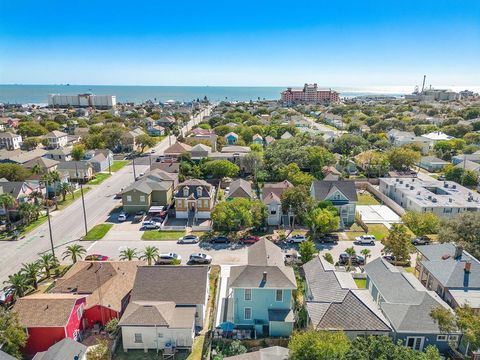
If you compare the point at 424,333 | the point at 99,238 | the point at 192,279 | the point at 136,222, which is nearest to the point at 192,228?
the point at 136,222

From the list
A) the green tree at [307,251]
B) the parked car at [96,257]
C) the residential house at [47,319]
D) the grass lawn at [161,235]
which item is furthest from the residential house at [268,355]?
the grass lawn at [161,235]

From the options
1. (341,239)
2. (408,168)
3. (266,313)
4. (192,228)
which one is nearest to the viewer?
(266,313)

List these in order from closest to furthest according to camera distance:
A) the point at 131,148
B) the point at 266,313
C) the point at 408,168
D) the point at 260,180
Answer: the point at 266,313 → the point at 260,180 → the point at 408,168 → the point at 131,148

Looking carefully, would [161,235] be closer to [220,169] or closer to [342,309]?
[220,169]

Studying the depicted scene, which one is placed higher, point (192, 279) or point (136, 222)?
point (192, 279)

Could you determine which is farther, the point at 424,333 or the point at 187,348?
the point at 187,348

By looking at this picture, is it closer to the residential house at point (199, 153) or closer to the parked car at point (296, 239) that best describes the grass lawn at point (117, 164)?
the residential house at point (199, 153)

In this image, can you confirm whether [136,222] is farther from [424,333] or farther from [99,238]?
[424,333]
